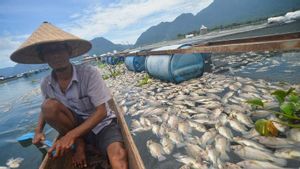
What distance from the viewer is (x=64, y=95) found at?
10.0 feet

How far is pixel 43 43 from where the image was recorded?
Result: 2.74m

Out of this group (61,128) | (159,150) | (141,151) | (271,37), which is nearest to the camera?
(61,128)

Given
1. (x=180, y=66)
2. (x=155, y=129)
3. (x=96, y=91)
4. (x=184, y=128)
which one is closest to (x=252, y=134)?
(x=184, y=128)

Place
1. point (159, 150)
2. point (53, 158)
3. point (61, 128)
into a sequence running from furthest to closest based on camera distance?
point (159, 150)
point (61, 128)
point (53, 158)

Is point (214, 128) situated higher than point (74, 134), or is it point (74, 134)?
point (74, 134)

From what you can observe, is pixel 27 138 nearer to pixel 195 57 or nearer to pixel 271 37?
pixel 195 57

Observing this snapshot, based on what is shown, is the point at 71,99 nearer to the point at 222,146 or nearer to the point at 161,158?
the point at 161,158

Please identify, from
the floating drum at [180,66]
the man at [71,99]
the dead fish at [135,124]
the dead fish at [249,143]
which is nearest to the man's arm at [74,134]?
the man at [71,99]

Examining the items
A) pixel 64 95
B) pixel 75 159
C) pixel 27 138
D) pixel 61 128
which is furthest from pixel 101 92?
pixel 27 138

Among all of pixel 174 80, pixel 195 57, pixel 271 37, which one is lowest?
pixel 174 80

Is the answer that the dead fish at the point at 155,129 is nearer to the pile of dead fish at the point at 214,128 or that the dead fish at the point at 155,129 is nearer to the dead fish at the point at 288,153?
the pile of dead fish at the point at 214,128

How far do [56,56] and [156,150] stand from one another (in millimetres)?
2055

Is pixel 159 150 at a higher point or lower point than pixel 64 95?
lower

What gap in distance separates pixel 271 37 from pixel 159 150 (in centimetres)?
398
